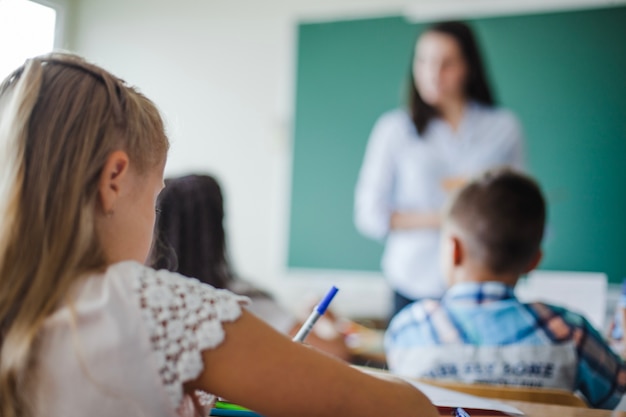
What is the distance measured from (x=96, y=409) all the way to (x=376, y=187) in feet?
8.08

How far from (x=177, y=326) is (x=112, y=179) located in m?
0.18

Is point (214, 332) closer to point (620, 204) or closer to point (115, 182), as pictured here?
point (115, 182)

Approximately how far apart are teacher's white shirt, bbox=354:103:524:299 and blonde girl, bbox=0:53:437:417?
225cm

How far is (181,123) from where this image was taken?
377 centimetres

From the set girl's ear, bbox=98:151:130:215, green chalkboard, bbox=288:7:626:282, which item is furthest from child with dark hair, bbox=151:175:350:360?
green chalkboard, bbox=288:7:626:282

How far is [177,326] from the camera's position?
60 centimetres

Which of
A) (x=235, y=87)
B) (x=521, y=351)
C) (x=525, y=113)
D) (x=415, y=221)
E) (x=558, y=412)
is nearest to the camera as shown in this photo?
(x=558, y=412)

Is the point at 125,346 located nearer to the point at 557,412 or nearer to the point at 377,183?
the point at 557,412

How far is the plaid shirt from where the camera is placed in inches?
50.8

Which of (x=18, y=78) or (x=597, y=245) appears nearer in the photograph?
(x=18, y=78)

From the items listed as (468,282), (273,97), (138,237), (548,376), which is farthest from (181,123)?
(138,237)

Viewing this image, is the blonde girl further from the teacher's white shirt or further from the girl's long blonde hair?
the teacher's white shirt

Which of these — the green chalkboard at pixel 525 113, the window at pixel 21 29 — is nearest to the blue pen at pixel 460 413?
the window at pixel 21 29

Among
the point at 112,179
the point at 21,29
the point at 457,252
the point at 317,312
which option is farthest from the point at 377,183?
the point at 112,179
